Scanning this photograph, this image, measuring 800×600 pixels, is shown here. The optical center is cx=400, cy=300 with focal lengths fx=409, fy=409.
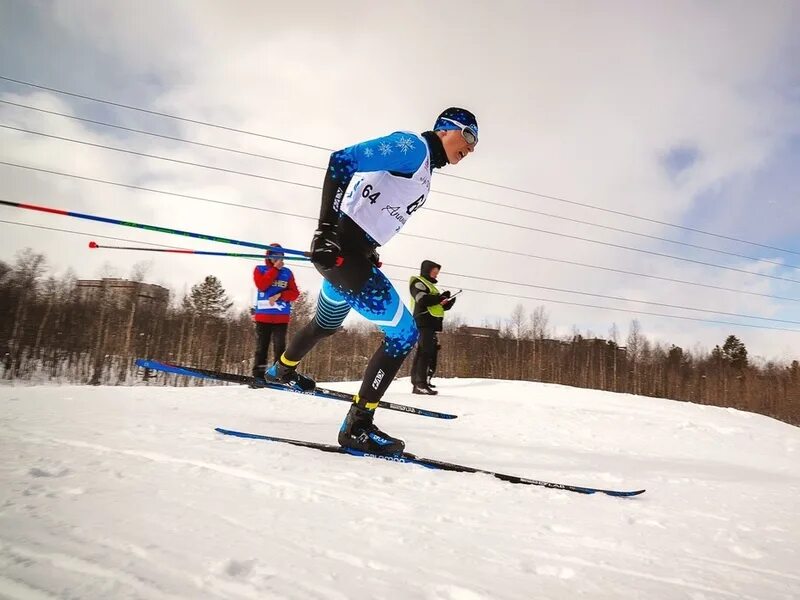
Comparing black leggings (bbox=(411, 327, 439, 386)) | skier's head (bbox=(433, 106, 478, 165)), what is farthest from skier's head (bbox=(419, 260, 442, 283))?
skier's head (bbox=(433, 106, 478, 165))

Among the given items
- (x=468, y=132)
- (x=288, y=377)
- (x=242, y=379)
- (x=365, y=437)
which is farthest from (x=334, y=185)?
(x=242, y=379)

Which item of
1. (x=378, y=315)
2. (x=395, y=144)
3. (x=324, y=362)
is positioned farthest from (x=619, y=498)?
(x=324, y=362)

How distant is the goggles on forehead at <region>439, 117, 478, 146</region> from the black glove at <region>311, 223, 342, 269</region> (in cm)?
123

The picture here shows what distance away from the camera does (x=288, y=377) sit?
3355 mm

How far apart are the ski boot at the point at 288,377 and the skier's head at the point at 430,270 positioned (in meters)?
4.65

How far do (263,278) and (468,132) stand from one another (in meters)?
4.19

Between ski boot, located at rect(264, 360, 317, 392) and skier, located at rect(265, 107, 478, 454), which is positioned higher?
skier, located at rect(265, 107, 478, 454)

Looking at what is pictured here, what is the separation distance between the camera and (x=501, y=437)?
3850 millimetres

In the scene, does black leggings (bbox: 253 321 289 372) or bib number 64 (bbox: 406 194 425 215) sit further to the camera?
black leggings (bbox: 253 321 289 372)

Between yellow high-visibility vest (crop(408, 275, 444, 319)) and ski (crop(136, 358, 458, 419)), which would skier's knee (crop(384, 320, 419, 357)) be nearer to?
ski (crop(136, 358, 458, 419))

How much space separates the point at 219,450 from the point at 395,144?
6.68 ft

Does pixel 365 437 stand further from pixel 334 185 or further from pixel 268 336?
pixel 268 336

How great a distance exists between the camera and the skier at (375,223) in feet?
8.02

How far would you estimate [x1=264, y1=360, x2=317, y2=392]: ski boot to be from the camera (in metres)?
3.32
